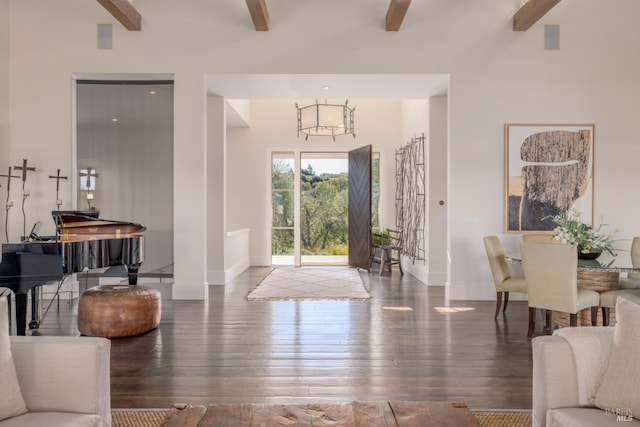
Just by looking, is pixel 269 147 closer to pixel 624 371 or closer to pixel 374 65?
pixel 374 65

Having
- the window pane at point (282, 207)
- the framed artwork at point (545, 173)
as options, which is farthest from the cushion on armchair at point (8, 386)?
the window pane at point (282, 207)

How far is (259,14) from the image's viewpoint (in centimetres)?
533

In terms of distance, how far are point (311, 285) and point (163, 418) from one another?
462cm

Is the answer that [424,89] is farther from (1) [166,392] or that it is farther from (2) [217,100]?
(1) [166,392]

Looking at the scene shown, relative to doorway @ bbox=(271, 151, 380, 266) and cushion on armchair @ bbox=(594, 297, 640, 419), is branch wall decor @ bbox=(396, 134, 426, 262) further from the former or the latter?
cushion on armchair @ bbox=(594, 297, 640, 419)

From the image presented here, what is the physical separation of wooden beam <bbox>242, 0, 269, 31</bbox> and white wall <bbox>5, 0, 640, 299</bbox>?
182mm

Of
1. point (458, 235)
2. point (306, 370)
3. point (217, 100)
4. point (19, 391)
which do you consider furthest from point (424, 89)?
point (19, 391)

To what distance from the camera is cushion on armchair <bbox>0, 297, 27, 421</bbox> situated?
1.63m

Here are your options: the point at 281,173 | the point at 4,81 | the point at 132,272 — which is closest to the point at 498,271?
the point at 132,272

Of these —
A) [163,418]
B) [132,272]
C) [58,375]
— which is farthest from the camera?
[132,272]

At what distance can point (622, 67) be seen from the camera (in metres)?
5.84

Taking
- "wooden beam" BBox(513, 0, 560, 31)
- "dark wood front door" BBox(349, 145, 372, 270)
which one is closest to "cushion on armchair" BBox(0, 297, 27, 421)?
"wooden beam" BBox(513, 0, 560, 31)

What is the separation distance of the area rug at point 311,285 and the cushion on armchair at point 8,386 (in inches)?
166

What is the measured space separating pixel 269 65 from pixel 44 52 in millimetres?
3022
